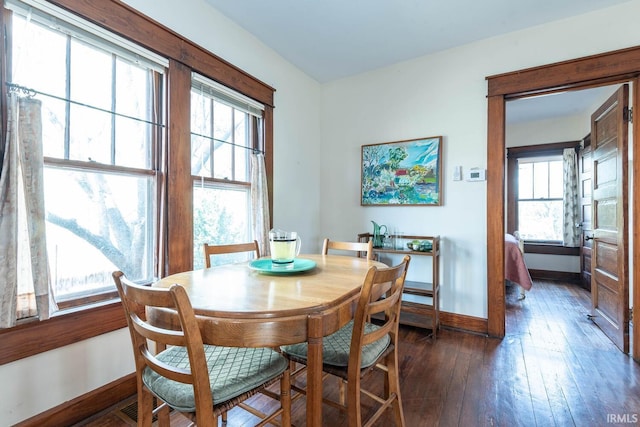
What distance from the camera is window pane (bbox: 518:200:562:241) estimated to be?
5.24m

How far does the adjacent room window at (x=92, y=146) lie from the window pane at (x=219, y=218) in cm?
34

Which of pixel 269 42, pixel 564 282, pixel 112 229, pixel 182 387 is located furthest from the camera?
pixel 564 282

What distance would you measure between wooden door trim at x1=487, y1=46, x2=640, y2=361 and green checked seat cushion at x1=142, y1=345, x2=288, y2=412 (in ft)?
7.36

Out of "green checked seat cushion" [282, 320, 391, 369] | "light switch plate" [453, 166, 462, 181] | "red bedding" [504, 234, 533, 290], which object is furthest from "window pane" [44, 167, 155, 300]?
"red bedding" [504, 234, 533, 290]

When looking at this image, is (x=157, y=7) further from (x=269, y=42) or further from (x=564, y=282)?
(x=564, y=282)

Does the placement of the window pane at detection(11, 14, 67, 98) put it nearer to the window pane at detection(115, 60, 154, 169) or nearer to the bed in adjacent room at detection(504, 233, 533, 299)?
the window pane at detection(115, 60, 154, 169)

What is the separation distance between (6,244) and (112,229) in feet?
1.76

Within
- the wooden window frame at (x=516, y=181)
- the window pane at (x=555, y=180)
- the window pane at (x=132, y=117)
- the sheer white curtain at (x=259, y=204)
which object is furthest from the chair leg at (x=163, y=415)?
the window pane at (x=555, y=180)

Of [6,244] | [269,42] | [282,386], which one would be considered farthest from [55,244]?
[269,42]

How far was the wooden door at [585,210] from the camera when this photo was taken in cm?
419

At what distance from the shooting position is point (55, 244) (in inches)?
64.1

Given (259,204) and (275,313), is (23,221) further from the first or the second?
(259,204)

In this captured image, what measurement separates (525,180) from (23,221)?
6601 mm

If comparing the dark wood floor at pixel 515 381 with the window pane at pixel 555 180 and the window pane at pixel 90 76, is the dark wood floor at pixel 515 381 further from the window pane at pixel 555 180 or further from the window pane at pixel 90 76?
the window pane at pixel 555 180
